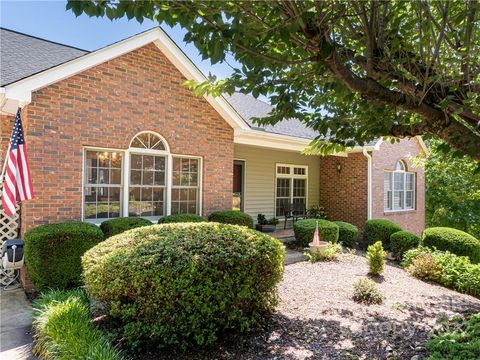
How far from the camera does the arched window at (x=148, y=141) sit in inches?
309

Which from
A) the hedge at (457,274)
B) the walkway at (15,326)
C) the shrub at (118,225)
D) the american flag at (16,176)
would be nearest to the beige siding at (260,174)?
the shrub at (118,225)

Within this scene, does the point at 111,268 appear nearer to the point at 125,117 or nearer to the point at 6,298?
the point at 6,298

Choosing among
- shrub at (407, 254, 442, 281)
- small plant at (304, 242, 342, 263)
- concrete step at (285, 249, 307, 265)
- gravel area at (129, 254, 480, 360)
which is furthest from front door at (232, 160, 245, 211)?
shrub at (407, 254, 442, 281)

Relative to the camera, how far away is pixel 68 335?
375 centimetres

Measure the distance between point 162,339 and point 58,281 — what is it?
10.2ft

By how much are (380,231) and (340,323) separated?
26.3 ft

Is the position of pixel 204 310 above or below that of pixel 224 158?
below

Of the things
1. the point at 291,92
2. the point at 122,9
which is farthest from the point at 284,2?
the point at 291,92

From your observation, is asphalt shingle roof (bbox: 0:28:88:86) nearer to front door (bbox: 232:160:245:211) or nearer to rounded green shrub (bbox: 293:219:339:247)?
front door (bbox: 232:160:245:211)

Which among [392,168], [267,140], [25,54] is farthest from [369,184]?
[25,54]

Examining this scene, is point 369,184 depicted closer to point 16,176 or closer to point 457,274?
point 457,274

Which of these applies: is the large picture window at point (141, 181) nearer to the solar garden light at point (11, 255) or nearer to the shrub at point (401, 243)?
the solar garden light at point (11, 255)

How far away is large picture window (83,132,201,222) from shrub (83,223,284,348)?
3.35 metres

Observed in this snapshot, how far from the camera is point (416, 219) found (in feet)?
53.8
